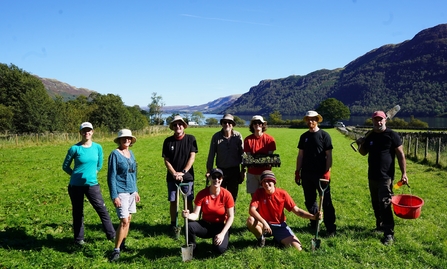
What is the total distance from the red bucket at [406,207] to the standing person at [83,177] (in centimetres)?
574

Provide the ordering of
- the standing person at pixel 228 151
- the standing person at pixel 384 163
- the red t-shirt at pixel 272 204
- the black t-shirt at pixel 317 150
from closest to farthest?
the red t-shirt at pixel 272 204
the standing person at pixel 384 163
the black t-shirt at pixel 317 150
the standing person at pixel 228 151

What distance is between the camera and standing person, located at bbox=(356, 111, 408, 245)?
6.59 meters

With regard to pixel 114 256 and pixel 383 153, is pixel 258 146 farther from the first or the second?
pixel 114 256

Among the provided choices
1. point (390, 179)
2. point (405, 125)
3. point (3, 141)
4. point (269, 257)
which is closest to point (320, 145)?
point (390, 179)

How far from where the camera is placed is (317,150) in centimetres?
680

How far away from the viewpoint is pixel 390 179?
6719mm

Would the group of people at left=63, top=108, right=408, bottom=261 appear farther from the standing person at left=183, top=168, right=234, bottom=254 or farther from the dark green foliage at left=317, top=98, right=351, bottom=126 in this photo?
the dark green foliage at left=317, top=98, right=351, bottom=126

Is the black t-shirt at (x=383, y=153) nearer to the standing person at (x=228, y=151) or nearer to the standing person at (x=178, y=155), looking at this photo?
the standing person at (x=228, y=151)

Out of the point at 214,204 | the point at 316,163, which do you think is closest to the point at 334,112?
the point at 316,163

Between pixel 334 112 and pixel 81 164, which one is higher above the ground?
pixel 334 112

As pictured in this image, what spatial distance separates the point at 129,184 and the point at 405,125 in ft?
Answer: 325

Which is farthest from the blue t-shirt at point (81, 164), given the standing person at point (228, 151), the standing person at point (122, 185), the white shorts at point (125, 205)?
the standing person at point (228, 151)

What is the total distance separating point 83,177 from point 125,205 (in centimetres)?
112

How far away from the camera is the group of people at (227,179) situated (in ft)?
19.6
